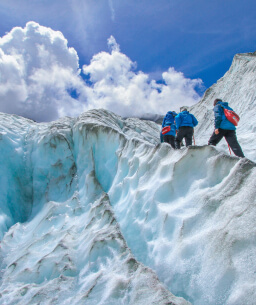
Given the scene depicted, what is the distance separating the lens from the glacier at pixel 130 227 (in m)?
2.13

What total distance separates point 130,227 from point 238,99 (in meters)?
10.6

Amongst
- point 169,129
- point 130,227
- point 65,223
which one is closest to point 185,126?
point 169,129

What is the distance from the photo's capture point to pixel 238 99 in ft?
39.0

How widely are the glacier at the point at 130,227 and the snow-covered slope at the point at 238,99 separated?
2943mm

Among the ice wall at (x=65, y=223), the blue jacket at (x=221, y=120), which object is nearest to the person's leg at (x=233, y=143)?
the blue jacket at (x=221, y=120)

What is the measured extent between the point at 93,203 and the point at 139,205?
4.89 feet

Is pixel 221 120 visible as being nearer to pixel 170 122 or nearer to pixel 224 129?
pixel 224 129

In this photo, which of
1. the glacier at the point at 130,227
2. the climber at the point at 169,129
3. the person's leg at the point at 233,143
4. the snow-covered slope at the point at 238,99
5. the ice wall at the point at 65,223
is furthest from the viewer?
the snow-covered slope at the point at 238,99

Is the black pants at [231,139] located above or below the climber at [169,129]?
below

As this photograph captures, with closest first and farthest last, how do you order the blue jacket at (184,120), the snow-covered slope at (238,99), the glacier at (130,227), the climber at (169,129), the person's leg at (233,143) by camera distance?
the glacier at (130,227) → the person's leg at (233,143) → the blue jacket at (184,120) → the climber at (169,129) → the snow-covered slope at (238,99)

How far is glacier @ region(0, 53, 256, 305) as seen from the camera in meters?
2.13

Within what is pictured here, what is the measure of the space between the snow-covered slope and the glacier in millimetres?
2943

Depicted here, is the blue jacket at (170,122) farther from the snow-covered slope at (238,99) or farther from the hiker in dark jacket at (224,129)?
the snow-covered slope at (238,99)

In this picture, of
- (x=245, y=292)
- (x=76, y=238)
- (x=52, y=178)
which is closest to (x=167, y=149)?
(x=76, y=238)
